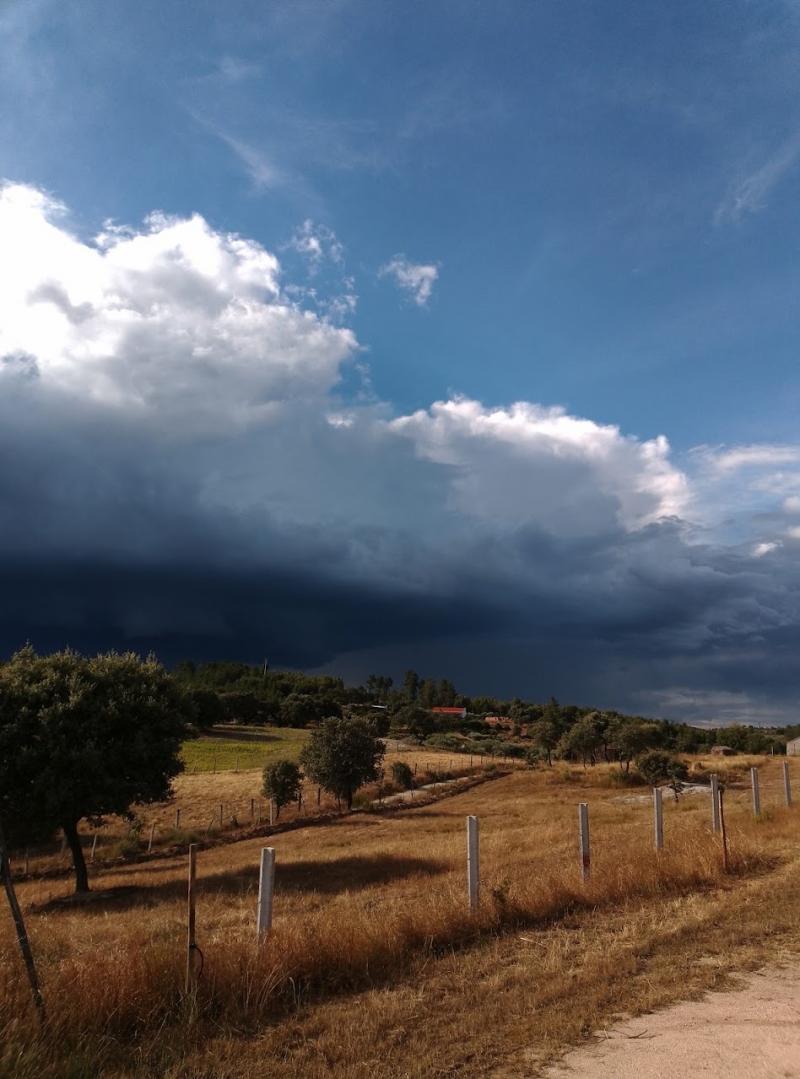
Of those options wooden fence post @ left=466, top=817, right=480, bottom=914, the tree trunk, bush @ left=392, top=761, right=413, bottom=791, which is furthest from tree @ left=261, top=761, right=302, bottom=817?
wooden fence post @ left=466, top=817, right=480, bottom=914

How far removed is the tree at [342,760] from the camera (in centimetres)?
4988

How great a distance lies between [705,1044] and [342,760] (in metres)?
45.6

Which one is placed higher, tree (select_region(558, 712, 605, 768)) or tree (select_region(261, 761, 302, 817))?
tree (select_region(558, 712, 605, 768))

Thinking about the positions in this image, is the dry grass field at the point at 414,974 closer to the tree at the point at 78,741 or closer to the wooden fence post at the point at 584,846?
the wooden fence post at the point at 584,846

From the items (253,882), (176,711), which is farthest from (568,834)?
(176,711)

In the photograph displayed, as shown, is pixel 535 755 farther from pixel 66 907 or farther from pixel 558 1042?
pixel 558 1042

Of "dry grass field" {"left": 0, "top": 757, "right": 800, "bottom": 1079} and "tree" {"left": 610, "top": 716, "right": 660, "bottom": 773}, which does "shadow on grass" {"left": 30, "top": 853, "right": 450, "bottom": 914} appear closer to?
"dry grass field" {"left": 0, "top": 757, "right": 800, "bottom": 1079}

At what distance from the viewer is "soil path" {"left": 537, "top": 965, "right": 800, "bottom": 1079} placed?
554cm

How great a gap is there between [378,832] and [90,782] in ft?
47.7

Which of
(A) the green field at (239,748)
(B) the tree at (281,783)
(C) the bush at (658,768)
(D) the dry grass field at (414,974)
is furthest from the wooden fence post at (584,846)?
(A) the green field at (239,748)

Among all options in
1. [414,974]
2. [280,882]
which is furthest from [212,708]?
[414,974]

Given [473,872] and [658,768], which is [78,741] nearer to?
[473,872]

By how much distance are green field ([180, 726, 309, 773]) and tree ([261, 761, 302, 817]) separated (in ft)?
41.5

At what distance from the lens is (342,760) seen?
49.9 m
